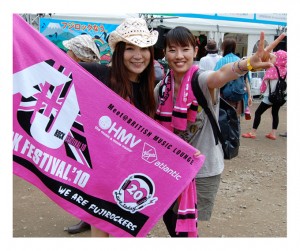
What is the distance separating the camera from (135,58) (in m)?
2.17

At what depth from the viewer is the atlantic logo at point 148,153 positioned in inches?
84.0

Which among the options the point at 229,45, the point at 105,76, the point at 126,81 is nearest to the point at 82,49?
the point at 105,76

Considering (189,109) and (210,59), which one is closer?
(189,109)

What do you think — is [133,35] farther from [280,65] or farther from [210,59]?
[280,65]

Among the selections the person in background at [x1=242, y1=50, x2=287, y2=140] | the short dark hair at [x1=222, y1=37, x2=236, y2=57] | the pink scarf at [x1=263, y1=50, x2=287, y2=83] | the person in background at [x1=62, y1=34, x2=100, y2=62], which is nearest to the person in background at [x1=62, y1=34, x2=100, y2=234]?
the person in background at [x1=62, y1=34, x2=100, y2=62]

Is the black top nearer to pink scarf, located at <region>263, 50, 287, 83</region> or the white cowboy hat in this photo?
the white cowboy hat

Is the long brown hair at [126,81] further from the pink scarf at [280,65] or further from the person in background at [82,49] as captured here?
the pink scarf at [280,65]

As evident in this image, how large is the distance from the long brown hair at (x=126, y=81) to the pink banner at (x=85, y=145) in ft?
0.30

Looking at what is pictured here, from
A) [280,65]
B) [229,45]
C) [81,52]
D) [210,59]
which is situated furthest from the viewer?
[210,59]

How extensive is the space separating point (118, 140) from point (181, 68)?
59 centimetres

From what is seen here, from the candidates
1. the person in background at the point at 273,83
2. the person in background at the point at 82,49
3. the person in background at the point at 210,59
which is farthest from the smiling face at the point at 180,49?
the person in background at the point at 273,83

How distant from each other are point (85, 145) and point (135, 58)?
62 cm

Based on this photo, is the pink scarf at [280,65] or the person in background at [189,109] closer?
the person in background at [189,109]

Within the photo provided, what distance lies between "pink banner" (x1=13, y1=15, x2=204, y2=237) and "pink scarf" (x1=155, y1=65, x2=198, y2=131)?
0.11 meters
